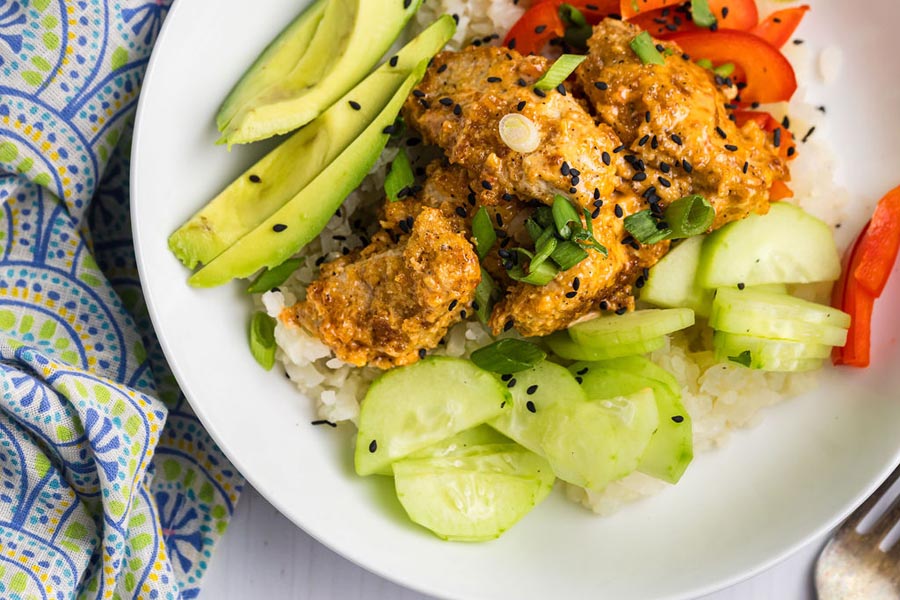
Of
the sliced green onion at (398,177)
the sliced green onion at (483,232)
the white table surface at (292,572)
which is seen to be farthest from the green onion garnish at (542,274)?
the white table surface at (292,572)

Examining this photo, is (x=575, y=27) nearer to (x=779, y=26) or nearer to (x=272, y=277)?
(x=779, y=26)

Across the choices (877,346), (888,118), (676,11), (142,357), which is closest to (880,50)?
(888,118)

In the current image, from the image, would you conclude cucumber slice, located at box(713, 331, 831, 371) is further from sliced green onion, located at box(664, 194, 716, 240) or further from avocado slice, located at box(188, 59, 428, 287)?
avocado slice, located at box(188, 59, 428, 287)

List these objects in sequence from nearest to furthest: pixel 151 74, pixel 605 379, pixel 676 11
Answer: pixel 151 74
pixel 605 379
pixel 676 11

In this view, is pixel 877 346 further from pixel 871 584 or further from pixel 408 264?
pixel 408 264

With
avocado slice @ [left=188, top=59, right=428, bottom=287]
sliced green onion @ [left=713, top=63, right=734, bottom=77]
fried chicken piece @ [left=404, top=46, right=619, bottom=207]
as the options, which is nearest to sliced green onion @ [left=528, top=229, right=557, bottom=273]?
fried chicken piece @ [left=404, top=46, right=619, bottom=207]

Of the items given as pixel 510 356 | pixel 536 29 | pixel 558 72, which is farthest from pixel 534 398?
pixel 536 29
